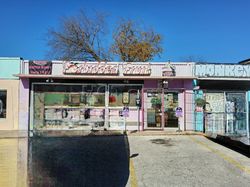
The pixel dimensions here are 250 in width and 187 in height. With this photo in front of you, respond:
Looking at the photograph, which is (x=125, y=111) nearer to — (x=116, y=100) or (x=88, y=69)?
(x=116, y=100)

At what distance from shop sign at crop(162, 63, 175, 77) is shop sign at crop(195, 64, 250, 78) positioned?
1305mm

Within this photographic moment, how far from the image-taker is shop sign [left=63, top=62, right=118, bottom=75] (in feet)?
55.3

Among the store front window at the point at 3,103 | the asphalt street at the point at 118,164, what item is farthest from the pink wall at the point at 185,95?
the store front window at the point at 3,103

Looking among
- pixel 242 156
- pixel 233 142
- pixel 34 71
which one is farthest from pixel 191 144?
pixel 34 71

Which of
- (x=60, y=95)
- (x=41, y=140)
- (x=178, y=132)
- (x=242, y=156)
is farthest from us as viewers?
(x=60, y=95)

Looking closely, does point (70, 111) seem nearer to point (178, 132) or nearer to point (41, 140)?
point (178, 132)

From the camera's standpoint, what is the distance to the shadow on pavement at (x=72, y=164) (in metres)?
5.10

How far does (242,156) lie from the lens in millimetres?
10039

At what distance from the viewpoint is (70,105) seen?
17.2 meters

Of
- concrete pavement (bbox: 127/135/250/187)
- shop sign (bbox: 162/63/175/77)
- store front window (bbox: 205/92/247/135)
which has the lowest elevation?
concrete pavement (bbox: 127/135/250/187)

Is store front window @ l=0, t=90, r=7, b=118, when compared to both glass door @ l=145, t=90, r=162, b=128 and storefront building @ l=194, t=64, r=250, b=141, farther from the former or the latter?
storefront building @ l=194, t=64, r=250, b=141

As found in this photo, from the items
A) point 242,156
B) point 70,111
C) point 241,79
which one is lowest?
point 242,156

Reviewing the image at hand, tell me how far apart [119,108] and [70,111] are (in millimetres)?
2636

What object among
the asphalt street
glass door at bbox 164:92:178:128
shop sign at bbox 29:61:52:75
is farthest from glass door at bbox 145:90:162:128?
shop sign at bbox 29:61:52:75
